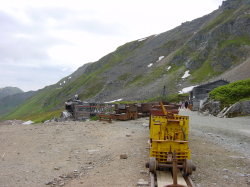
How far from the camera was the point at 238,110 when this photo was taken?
3212 centimetres

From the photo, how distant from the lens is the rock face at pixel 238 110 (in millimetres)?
31645

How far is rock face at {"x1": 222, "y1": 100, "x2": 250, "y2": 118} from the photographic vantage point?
1246 inches

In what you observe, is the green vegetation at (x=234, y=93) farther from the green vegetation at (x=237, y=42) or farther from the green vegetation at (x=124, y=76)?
the green vegetation at (x=124, y=76)

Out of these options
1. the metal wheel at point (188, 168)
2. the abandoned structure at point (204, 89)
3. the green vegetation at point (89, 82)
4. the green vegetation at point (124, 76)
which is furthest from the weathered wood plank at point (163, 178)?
the green vegetation at point (89, 82)

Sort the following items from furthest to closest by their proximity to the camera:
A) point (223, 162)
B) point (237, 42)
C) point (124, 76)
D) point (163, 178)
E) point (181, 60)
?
1. point (124, 76)
2. point (181, 60)
3. point (237, 42)
4. point (223, 162)
5. point (163, 178)

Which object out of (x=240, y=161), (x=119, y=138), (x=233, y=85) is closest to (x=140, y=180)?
(x=240, y=161)

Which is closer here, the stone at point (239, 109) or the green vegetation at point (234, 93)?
the stone at point (239, 109)

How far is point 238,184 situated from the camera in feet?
29.6

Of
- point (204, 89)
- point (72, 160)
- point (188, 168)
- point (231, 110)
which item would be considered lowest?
point (72, 160)

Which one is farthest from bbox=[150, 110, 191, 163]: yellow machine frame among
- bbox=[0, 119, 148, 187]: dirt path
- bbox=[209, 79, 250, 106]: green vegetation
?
bbox=[209, 79, 250, 106]: green vegetation

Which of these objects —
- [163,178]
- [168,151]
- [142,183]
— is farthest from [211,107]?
[142,183]

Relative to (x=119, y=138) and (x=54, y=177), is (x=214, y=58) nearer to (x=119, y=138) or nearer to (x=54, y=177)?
(x=119, y=138)

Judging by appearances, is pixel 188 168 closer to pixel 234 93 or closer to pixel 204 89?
pixel 234 93

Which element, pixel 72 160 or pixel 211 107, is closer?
pixel 72 160
